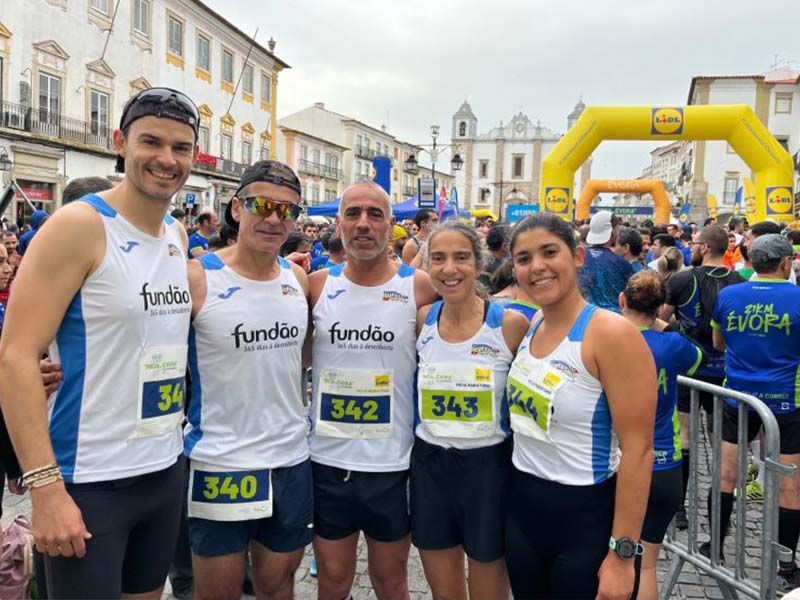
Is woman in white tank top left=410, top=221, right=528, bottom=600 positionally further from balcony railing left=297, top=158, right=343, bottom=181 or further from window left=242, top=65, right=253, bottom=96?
balcony railing left=297, top=158, right=343, bottom=181

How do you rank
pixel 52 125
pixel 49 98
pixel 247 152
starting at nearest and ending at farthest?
pixel 52 125 → pixel 49 98 → pixel 247 152

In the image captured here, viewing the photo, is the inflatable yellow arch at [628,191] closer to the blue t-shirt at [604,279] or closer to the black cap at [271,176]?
the blue t-shirt at [604,279]

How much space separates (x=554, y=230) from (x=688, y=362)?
1.65 meters

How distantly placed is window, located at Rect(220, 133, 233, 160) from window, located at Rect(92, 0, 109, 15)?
9.07 meters

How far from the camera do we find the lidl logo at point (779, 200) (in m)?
12.6

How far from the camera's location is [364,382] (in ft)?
8.90

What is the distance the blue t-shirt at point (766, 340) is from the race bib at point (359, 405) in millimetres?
2754

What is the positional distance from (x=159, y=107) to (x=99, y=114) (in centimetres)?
2613

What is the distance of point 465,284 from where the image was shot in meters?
2.61

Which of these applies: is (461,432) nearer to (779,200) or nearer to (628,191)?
(779,200)

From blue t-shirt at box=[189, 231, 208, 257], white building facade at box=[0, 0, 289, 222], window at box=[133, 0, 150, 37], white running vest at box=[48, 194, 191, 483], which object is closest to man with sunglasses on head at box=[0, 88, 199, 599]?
white running vest at box=[48, 194, 191, 483]

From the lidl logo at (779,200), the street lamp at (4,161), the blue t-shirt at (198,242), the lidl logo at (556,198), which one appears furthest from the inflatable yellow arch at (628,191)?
the street lamp at (4,161)

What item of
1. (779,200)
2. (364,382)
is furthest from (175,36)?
(364,382)

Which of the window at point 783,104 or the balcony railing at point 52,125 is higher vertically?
the window at point 783,104
